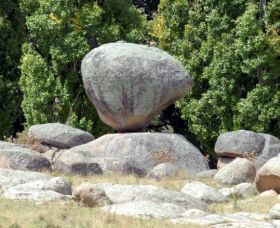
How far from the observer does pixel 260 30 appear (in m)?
27.0

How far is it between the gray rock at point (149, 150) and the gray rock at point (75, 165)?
67.8 inches

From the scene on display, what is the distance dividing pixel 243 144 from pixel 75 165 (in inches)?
231

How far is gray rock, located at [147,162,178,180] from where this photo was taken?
70.4 ft

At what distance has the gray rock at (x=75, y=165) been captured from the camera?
20734 mm

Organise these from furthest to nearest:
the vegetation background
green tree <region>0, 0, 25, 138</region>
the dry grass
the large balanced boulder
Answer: green tree <region>0, 0, 25, 138</region> → the vegetation background → the large balanced boulder → the dry grass

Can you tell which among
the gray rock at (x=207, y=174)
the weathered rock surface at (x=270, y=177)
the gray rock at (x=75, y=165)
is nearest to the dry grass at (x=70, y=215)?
the weathered rock surface at (x=270, y=177)

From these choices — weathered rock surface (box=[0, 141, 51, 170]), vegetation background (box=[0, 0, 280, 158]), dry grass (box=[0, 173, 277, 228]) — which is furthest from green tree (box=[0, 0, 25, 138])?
dry grass (box=[0, 173, 277, 228])

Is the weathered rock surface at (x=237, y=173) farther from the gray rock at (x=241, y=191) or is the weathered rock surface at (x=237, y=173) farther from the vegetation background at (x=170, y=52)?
the vegetation background at (x=170, y=52)

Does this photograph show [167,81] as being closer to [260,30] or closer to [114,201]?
[260,30]

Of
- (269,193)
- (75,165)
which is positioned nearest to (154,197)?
(269,193)

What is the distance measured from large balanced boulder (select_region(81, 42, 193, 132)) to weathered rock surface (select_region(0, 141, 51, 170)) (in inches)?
153

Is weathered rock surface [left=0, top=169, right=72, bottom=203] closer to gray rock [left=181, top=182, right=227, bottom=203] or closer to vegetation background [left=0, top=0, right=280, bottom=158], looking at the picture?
gray rock [left=181, top=182, right=227, bottom=203]

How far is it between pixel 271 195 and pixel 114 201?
14.6 feet

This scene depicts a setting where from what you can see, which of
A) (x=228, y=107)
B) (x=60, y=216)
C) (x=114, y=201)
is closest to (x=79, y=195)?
(x=114, y=201)
